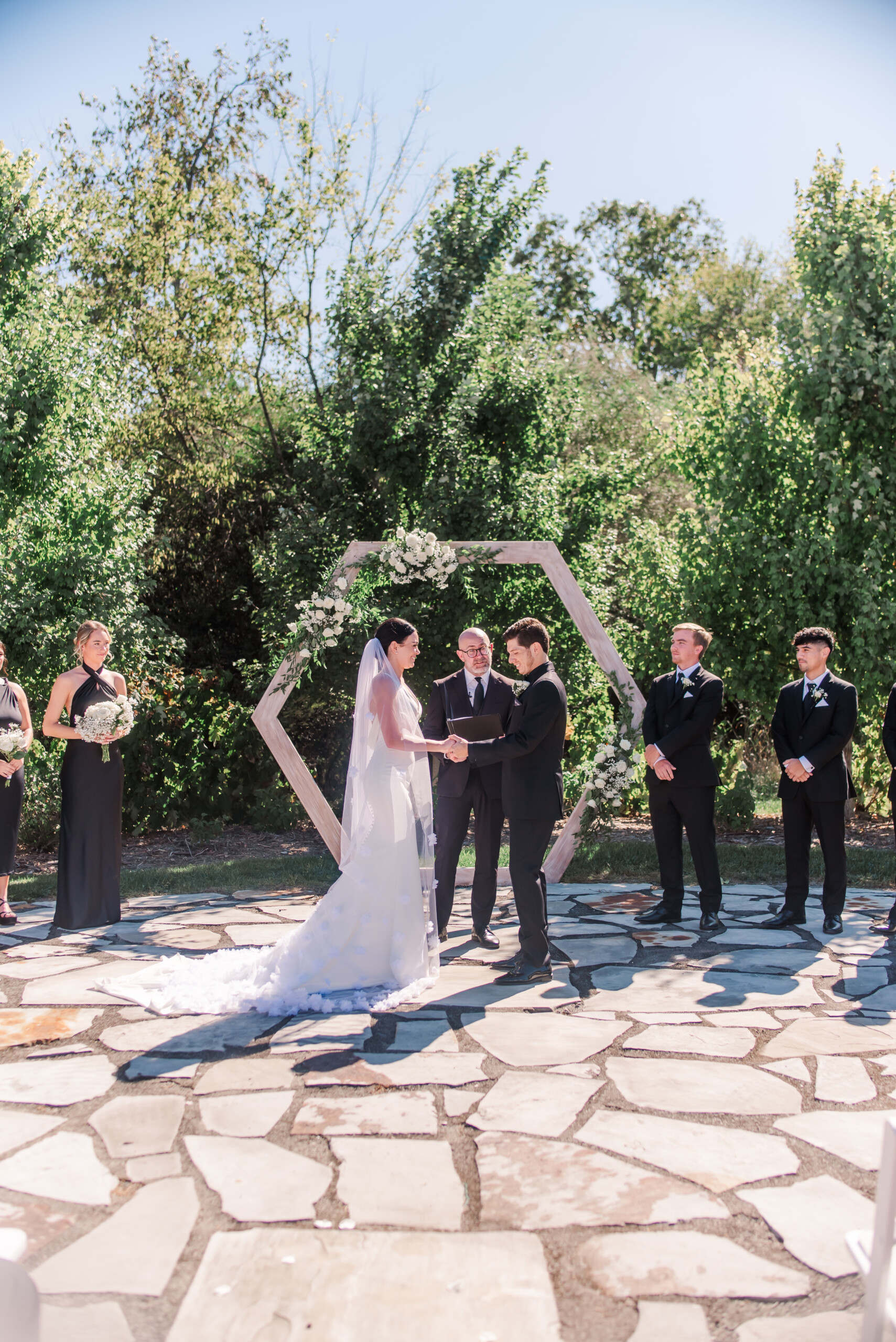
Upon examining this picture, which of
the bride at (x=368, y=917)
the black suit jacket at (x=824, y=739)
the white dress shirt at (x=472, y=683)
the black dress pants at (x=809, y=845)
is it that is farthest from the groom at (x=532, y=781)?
the black dress pants at (x=809, y=845)

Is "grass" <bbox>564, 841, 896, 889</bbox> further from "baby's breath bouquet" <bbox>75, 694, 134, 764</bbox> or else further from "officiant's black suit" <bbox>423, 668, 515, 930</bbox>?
"baby's breath bouquet" <bbox>75, 694, 134, 764</bbox>

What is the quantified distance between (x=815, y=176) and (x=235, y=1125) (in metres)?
10.4

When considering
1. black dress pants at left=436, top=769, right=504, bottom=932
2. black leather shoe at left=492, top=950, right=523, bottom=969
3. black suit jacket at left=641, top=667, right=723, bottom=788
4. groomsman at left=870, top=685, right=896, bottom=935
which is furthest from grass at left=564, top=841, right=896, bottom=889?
black leather shoe at left=492, top=950, right=523, bottom=969

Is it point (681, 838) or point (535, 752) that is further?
point (681, 838)

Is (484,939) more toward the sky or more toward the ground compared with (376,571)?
more toward the ground

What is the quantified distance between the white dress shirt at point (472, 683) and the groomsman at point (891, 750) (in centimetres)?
282

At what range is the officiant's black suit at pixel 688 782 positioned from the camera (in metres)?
7.41

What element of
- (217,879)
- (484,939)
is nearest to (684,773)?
(484,939)

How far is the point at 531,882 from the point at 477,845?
1.13m

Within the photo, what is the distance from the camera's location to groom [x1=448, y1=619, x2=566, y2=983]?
6047mm

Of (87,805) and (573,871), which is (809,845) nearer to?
(573,871)

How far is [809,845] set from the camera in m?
7.51

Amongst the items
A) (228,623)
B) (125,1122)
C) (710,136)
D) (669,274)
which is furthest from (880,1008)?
(669,274)

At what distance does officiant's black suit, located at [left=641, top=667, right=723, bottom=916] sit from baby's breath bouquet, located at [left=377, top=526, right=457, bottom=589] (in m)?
2.15
